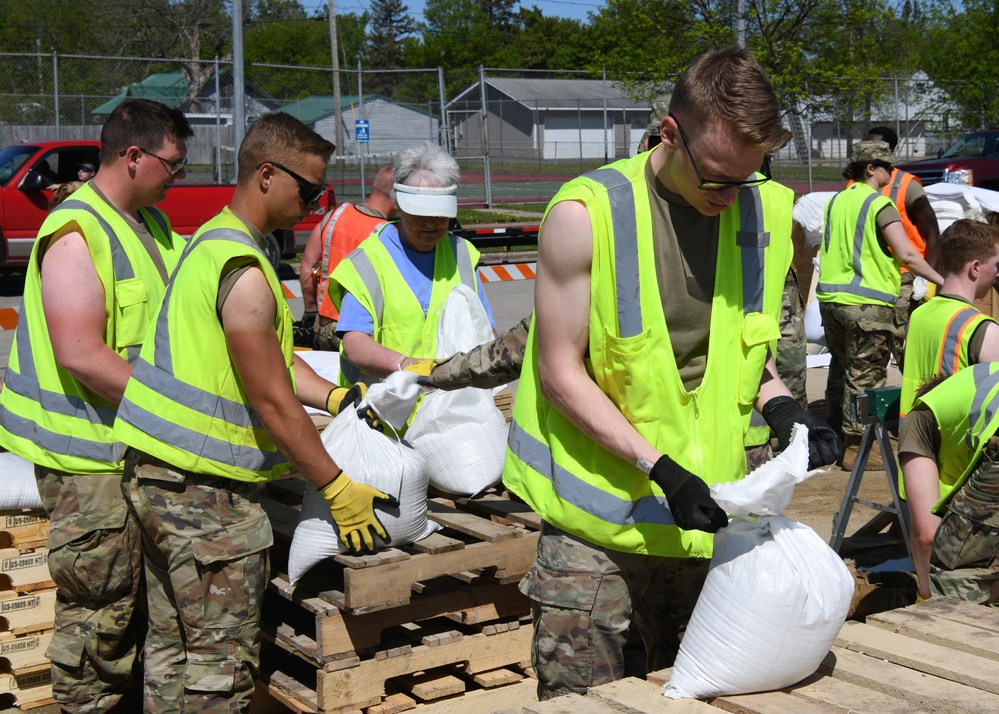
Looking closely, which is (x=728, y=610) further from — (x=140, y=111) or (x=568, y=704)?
(x=140, y=111)

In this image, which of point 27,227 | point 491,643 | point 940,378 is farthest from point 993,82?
point 491,643

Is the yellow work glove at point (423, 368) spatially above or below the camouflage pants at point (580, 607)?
above

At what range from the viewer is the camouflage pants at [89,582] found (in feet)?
10.8

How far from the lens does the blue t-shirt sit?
4.02 metres

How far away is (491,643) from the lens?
3430mm

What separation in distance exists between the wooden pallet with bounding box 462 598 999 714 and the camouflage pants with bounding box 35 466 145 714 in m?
1.64

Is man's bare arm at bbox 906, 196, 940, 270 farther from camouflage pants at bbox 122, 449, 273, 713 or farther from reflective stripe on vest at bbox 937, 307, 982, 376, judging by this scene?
camouflage pants at bbox 122, 449, 273, 713

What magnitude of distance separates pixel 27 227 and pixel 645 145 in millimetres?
11431

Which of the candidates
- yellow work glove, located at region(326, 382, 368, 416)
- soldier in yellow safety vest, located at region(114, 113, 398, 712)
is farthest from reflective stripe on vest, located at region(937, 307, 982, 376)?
soldier in yellow safety vest, located at region(114, 113, 398, 712)

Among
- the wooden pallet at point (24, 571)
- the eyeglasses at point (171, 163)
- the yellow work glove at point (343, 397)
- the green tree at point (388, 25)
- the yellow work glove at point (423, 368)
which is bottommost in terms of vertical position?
the wooden pallet at point (24, 571)

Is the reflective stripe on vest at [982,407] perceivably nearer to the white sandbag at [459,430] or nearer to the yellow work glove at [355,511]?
the white sandbag at [459,430]

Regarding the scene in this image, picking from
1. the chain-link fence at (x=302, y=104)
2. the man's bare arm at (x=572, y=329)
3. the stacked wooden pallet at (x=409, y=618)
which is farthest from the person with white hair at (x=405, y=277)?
the chain-link fence at (x=302, y=104)

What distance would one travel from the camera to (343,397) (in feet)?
11.6

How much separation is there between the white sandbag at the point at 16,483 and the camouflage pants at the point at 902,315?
5.01m
